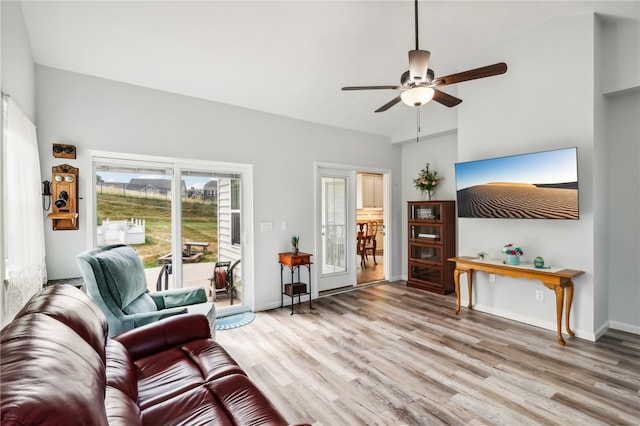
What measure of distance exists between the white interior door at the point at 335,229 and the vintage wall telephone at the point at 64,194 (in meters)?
3.02

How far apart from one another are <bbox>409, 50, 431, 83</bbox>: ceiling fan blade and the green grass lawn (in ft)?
9.30

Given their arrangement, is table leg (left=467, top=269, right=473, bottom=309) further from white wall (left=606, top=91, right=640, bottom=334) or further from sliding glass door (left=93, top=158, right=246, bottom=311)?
sliding glass door (left=93, top=158, right=246, bottom=311)

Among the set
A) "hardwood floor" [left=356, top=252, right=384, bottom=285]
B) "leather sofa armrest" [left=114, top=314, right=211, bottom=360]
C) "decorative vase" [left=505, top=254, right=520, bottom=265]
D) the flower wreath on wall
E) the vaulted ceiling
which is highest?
the vaulted ceiling

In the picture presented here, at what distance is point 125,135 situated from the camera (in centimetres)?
324

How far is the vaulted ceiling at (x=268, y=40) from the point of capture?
267cm

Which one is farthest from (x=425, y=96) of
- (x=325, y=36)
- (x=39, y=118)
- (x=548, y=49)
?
(x=39, y=118)

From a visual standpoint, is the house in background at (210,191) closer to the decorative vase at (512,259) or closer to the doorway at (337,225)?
the doorway at (337,225)

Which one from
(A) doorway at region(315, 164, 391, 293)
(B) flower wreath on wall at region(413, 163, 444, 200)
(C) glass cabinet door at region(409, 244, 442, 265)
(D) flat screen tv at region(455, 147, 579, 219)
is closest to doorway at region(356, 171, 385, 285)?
(A) doorway at region(315, 164, 391, 293)

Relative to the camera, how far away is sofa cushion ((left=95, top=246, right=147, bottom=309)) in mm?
2172

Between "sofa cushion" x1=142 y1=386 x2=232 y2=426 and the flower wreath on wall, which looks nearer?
"sofa cushion" x1=142 y1=386 x2=232 y2=426

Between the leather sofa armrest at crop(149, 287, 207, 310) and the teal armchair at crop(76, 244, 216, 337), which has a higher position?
the teal armchair at crop(76, 244, 216, 337)

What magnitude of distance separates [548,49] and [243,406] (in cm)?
447

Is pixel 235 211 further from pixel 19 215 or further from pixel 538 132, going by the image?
pixel 538 132

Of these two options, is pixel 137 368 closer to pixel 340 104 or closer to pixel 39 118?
pixel 39 118
